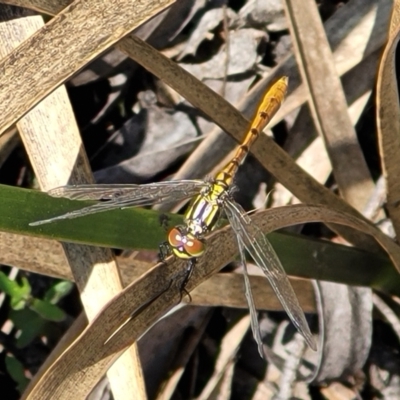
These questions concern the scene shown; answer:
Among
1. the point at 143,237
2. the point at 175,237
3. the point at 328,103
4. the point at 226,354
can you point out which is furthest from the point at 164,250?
the point at 328,103

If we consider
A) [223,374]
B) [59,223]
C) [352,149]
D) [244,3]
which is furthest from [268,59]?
[59,223]

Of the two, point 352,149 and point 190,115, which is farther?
point 190,115

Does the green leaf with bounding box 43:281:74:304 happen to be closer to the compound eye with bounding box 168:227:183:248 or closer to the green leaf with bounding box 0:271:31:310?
the green leaf with bounding box 0:271:31:310

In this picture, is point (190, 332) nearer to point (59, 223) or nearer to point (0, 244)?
point (0, 244)

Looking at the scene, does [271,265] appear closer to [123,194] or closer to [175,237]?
[175,237]

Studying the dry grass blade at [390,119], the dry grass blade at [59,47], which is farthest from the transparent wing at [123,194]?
the dry grass blade at [390,119]

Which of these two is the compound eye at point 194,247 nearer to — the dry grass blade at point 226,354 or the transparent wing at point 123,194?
the transparent wing at point 123,194

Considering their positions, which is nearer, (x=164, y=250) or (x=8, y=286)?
(x=164, y=250)
